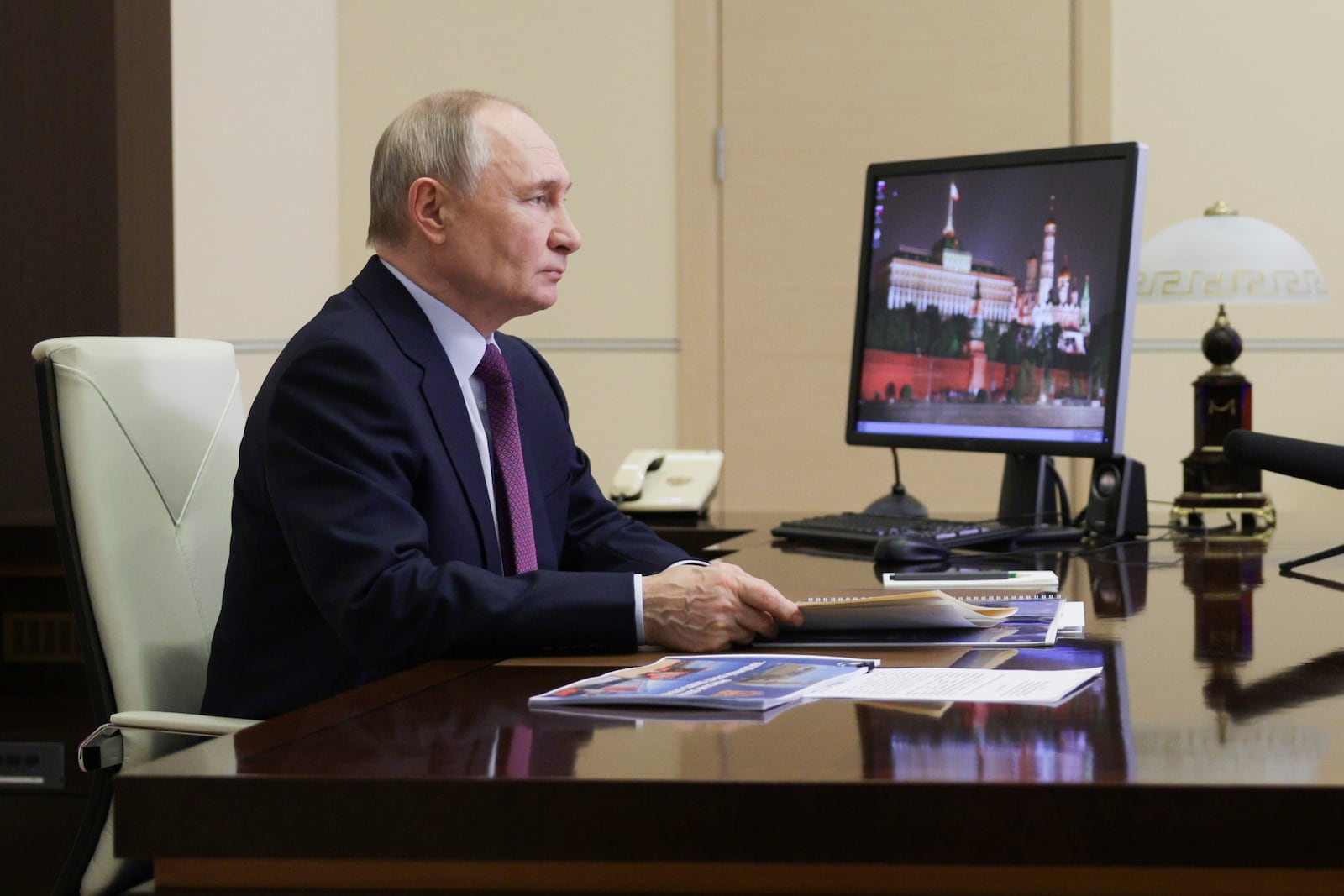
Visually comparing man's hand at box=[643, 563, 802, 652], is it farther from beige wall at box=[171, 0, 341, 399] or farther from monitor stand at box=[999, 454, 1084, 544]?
beige wall at box=[171, 0, 341, 399]

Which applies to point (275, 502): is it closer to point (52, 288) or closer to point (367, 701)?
point (367, 701)

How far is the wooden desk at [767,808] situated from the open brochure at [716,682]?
63mm

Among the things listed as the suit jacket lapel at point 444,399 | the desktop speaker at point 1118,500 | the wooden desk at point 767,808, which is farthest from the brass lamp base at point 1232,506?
the wooden desk at point 767,808

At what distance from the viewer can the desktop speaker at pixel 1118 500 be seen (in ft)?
7.14

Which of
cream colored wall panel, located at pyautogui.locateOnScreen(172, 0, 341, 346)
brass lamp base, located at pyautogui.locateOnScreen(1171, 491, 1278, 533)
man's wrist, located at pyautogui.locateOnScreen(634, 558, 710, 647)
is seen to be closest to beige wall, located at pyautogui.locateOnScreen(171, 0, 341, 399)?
cream colored wall panel, located at pyautogui.locateOnScreen(172, 0, 341, 346)

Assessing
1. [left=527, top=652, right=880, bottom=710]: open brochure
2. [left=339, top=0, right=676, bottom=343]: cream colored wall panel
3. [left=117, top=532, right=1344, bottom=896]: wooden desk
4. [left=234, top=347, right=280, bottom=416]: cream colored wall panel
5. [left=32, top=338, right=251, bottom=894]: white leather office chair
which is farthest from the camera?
[left=339, top=0, right=676, bottom=343]: cream colored wall panel

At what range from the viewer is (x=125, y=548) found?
151cm

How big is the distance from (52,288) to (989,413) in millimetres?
1856

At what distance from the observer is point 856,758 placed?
32.7 inches

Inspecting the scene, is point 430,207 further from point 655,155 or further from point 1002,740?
point 655,155

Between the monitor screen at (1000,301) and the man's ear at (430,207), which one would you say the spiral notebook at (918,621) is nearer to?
the man's ear at (430,207)

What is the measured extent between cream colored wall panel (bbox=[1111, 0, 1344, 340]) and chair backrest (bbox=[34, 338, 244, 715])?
10.1ft

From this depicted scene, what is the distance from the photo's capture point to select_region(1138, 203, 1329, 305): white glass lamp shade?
2660mm

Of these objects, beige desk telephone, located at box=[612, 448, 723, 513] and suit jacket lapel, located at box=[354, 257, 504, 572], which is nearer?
suit jacket lapel, located at box=[354, 257, 504, 572]
